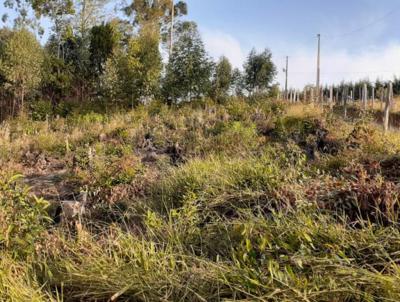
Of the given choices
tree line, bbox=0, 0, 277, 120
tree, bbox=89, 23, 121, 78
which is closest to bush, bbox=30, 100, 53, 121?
tree line, bbox=0, 0, 277, 120

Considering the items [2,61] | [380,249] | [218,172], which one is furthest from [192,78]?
[380,249]

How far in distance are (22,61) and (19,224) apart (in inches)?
532

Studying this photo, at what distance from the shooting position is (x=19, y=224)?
8.38 feet

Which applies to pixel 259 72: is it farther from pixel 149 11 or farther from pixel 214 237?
pixel 214 237

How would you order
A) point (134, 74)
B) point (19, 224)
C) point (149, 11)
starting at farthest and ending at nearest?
point (149, 11) → point (134, 74) → point (19, 224)

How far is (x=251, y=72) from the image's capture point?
20172 mm

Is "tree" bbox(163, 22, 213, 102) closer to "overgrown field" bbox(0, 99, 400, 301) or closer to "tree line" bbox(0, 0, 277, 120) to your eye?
"tree line" bbox(0, 0, 277, 120)

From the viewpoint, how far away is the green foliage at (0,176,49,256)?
2449mm

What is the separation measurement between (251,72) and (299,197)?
17991mm

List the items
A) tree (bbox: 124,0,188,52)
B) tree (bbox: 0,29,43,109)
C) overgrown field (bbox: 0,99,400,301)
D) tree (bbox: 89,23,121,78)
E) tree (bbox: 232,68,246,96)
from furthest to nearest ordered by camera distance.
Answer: tree (bbox: 124,0,188,52), tree (bbox: 232,68,246,96), tree (bbox: 89,23,121,78), tree (bbox: 0,29,43,109), overgrown field (bbox: 0,99,400,301)

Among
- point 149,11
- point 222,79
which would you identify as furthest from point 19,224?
point 149,11

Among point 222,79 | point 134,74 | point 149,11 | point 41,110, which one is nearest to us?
point 134,74

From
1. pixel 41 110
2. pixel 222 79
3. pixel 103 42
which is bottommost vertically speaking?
pixel 41 110

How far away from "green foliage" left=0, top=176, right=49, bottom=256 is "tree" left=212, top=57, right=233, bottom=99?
41.7 ft
